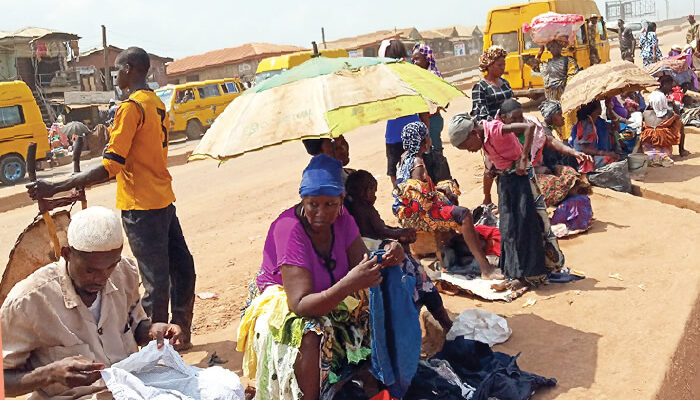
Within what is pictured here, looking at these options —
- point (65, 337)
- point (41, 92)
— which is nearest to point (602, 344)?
point (65, 337)

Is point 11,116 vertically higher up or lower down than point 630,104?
higher up

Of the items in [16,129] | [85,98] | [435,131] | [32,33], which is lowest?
[435,131]

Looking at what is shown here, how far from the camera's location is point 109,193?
48.6ft

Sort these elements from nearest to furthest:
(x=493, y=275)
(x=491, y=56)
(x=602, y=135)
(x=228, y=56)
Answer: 1. (x=493, y=275)
2. (x=491, y=56)
3. (x=602, y=135)
4. (x=228, y=56)

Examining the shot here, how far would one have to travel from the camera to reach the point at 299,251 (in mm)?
3428

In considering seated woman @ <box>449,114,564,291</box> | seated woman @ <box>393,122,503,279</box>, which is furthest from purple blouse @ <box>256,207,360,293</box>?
seated woman @ <box>393,122,503,279</box>

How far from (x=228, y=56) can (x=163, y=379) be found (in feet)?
163

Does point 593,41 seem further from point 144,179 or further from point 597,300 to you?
point 144,179

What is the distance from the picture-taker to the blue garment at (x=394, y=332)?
11.5 feet

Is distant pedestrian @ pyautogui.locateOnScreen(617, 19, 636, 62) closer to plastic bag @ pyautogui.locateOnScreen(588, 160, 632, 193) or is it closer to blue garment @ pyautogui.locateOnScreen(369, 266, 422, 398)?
plastic bag @ pyautogui.locateOnScreen(588, 160, 632, 193)

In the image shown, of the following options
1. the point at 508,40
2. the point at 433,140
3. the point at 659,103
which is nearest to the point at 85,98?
the point at 508,40

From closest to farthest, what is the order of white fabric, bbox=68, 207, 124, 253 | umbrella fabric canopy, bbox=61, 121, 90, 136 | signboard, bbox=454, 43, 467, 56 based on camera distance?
white fabric, bbox=68, 207, 124, 253 → umbrella fabric canopy, bbox=61, 121, 90, 136 → signboard, bbox=454, 43, 467, 56

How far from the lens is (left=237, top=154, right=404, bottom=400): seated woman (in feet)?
10.9

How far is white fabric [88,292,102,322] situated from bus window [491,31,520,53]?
16362 millimetres
